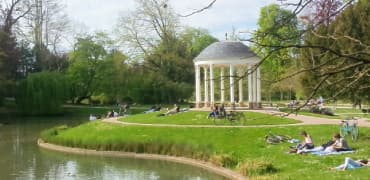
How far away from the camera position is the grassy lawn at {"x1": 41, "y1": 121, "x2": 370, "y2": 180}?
17172 mm

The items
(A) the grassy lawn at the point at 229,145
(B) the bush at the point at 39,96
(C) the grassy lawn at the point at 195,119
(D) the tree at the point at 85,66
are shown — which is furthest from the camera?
(D) the tree at the point at 85,66

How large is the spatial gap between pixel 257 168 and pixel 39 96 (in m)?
40.8

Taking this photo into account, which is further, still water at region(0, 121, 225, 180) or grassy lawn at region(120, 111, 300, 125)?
grassy lawn at region(120, 111, 300, 125)

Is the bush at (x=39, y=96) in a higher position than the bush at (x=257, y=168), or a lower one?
higher

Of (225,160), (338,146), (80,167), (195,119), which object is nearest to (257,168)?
(338,146)

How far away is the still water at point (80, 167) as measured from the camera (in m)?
21.5

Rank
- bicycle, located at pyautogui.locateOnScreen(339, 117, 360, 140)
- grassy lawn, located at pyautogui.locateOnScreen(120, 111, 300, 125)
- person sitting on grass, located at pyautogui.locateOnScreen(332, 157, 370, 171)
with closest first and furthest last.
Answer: person sitting on grass, located at pyautogui.locateOnScreen(332, 157, 370, 171) → bicycle, located at pyautogui.locateOnScreen(339, 117, 360, 140) → grassy lawn, located at pyautogui.locateOnScreen(120, 111, 300, 125)

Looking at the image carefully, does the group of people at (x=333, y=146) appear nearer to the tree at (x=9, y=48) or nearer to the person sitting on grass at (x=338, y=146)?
the person sitting on grass at (x=338, y=146)

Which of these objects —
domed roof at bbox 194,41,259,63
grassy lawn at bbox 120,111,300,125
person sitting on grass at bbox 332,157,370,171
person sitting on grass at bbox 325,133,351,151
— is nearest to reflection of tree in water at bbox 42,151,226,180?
person sitting on grass at bbox 325,133,351,151

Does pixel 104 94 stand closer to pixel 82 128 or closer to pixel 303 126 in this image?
pixel 82 128

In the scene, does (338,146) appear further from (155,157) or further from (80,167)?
(80,167)

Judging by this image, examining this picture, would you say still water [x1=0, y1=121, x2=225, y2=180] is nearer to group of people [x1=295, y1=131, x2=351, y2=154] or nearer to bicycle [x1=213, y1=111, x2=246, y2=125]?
group of people [x1=295, y1=131, x2=351, y2=154]

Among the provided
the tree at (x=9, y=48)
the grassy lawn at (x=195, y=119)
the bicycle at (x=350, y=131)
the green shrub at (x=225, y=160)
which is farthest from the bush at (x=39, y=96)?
the bicycle at (x=350, y=131)

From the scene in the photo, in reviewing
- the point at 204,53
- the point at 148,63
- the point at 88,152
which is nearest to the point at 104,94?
the point at 148,63
